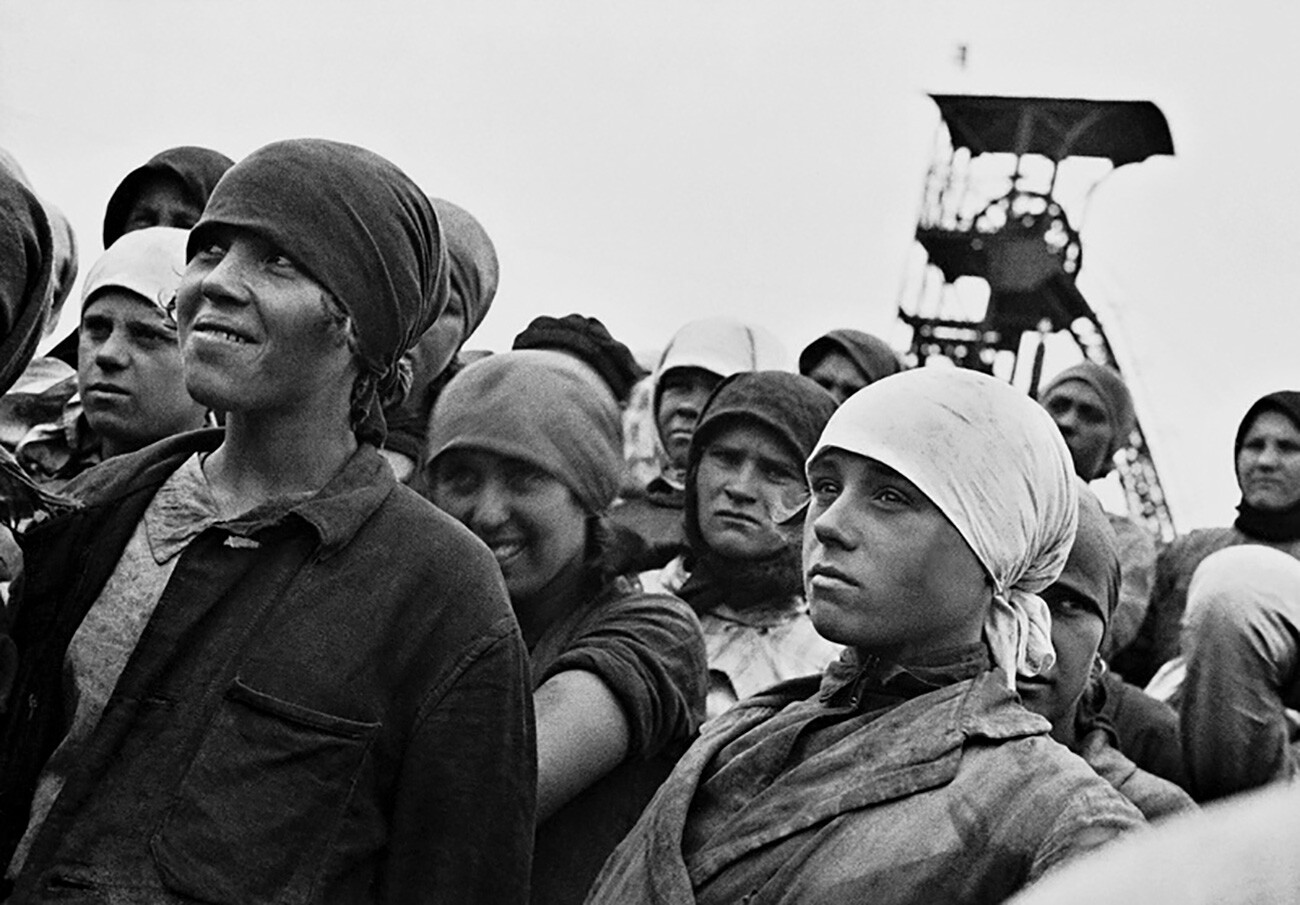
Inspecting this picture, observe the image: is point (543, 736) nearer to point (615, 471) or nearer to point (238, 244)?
point (615, 471)

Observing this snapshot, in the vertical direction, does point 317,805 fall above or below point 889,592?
below

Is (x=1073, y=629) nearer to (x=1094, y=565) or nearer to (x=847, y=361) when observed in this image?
(x=1094, y=565)

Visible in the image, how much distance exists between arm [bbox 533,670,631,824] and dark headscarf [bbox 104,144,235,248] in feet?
8.11

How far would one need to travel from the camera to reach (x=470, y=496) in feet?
13.3

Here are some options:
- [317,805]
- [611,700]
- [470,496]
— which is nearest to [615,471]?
[470,496]

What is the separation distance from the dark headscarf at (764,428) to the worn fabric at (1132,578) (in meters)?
1.73

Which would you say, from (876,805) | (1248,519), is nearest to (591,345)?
(1248,519)

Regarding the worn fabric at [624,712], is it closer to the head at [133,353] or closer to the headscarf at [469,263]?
the head at [133,353]

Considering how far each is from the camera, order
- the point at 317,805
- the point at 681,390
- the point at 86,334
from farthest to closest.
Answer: the point at 681,390 → the point at 86,334 → the point at 317,805

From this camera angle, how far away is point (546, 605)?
13.1 ft

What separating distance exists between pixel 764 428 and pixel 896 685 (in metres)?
2.17

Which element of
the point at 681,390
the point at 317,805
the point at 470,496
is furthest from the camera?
the point at 681,390

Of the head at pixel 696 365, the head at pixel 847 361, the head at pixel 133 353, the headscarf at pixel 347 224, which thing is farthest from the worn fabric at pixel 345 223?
the head at pixel 847 361

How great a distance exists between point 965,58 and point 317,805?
556 inches
